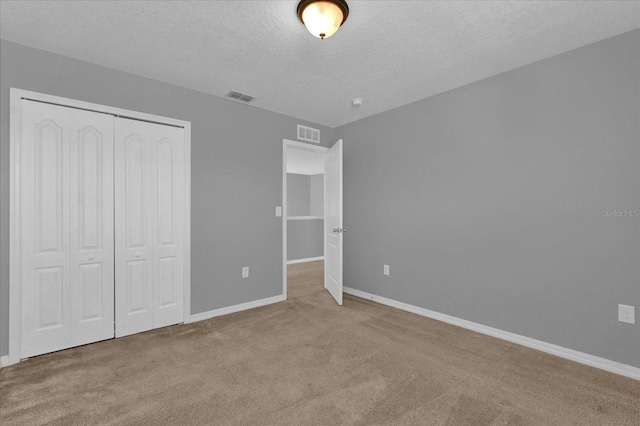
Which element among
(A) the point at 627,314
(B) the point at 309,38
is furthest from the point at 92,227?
(A) the point at 627,314

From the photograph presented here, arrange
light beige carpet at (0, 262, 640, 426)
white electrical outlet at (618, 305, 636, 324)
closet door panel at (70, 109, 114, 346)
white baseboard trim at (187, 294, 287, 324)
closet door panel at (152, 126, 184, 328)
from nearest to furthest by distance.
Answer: light beige carpet at (0, 262, 640, 426), white electrical outlet at (618, 305, 636, 324), closet door panel at (70, 109, 114, 346), closet door panel at (152, 126, 184, 328), white baseboard trim at (187, 294, 287, 324)

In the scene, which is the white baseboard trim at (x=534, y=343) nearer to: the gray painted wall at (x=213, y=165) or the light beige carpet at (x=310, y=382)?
the light beige carpet at (x=310, y=382)

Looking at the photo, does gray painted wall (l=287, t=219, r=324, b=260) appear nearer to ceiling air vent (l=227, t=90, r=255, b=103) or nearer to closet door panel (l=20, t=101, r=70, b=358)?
ceiling air vent (l=227, t=90, r=255, b=103)

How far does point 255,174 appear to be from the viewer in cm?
375

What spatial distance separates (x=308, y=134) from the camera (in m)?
4.33

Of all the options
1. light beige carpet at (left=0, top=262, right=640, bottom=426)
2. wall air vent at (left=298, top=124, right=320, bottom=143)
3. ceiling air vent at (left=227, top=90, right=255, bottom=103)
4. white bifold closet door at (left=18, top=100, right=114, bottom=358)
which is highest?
ceiling air vent at (left=227, top=90, right=255, bottom=103)

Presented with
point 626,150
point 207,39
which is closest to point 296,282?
point 207,39

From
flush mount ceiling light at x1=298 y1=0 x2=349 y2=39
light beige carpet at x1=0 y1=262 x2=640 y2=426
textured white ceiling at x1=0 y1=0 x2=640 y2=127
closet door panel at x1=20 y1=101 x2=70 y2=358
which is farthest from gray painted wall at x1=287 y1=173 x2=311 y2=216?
flush mount ceiling light at x1=298 y1=0 x2=349 y2=39

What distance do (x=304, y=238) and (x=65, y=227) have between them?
515cm

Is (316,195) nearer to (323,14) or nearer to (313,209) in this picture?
(313,209)

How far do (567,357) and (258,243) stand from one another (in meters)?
3.19

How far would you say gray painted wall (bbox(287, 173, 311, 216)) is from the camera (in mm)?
9164

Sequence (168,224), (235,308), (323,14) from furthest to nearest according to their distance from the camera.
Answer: (235,308) < (168,224) < (323,14)

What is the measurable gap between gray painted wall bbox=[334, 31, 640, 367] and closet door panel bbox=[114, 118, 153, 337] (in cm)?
272
